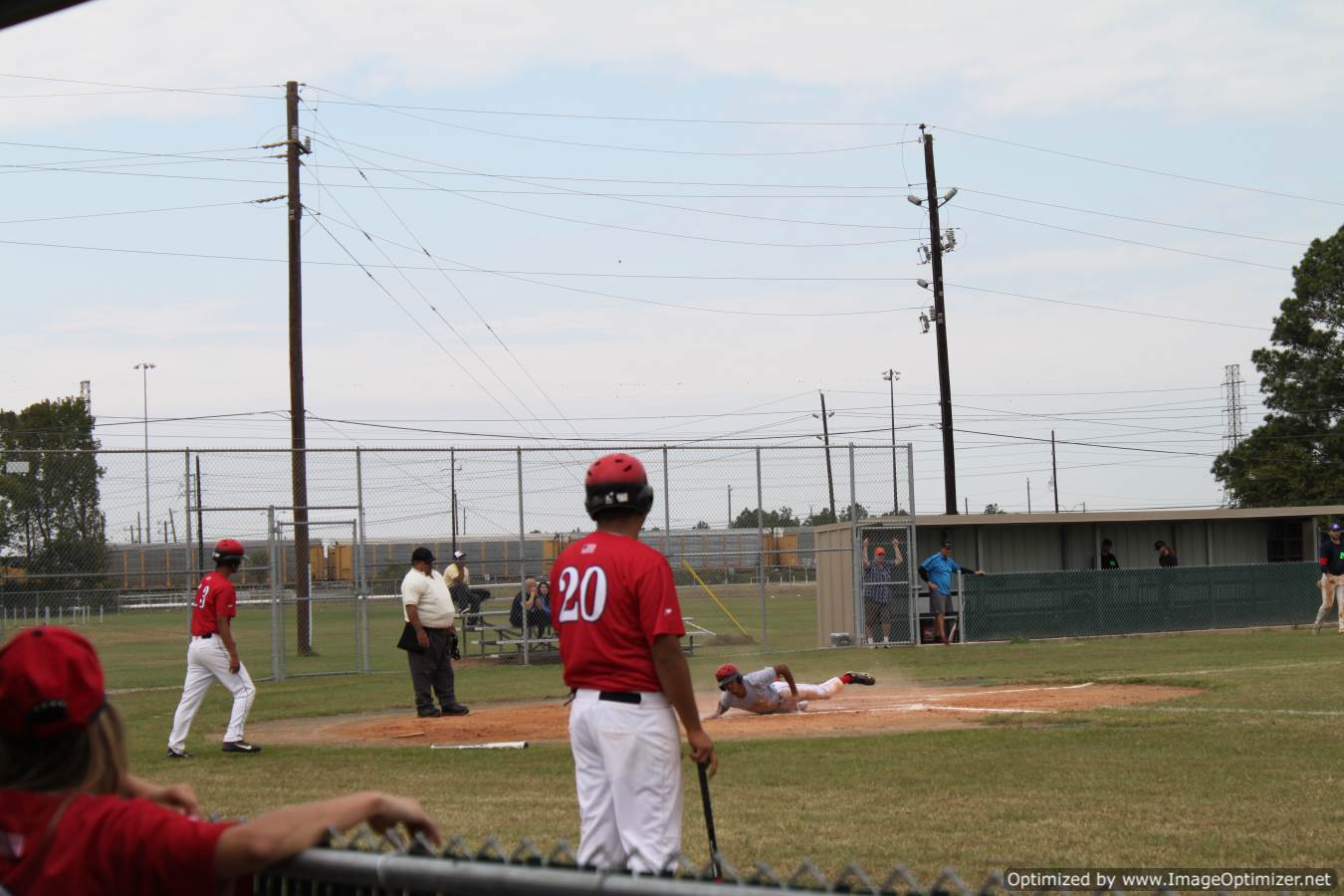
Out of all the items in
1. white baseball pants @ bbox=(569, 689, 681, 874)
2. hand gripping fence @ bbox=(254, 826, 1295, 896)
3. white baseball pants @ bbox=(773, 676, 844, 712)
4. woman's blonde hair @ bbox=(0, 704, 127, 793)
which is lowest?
white baseball pants @ bbox=(773, 676, 844, 712)

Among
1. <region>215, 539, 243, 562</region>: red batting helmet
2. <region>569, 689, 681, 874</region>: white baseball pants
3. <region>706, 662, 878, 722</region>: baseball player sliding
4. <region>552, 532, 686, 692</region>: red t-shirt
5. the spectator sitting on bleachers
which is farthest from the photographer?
the spectator sitting on bleachers

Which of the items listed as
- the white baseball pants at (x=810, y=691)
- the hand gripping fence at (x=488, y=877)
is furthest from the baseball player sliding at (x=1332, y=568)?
the hand gripping fence at (x=488, y=877)

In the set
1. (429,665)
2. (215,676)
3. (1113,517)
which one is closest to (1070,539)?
(1113,517)

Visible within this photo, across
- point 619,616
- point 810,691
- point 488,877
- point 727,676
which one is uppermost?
point 619,616

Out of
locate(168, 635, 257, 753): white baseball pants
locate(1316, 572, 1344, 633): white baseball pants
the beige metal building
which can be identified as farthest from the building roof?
locate(168, 635, 257, 753): white baseball pants

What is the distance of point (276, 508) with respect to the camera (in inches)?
861

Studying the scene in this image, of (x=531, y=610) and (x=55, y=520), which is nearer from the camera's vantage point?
(x=55, y=520)

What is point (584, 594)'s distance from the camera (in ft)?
17.4

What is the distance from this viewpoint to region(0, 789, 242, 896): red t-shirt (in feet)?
8.88

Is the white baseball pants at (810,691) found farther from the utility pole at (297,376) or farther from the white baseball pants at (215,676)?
the utility pole at (297,376)

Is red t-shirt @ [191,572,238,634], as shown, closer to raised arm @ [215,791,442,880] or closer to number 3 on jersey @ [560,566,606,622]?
number 3 on jersey @ [560,566,606,622]

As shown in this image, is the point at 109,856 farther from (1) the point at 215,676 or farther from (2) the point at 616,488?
(1) the point at 215,676

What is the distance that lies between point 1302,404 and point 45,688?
59.8 meters

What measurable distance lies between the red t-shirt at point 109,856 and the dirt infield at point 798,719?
1053cm
